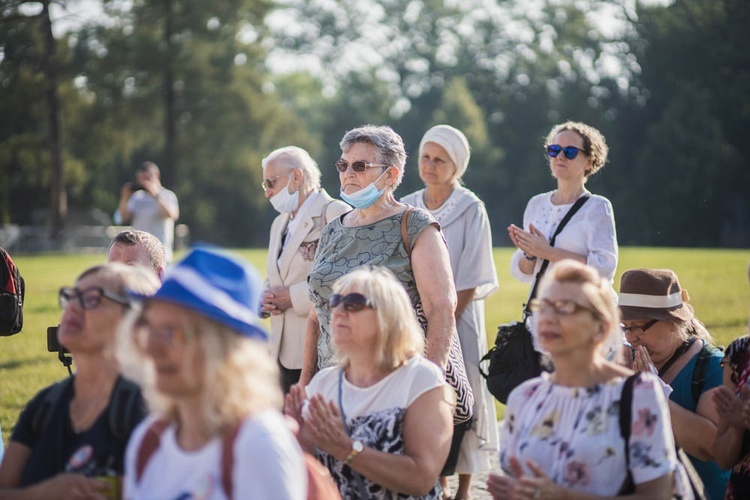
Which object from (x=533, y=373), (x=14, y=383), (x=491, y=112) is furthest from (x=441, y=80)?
(x=533, y=373)

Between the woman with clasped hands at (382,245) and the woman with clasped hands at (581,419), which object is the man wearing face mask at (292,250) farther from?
the woman with clasped hands at (581,419)

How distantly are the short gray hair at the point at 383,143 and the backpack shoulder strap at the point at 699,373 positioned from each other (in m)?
1.70

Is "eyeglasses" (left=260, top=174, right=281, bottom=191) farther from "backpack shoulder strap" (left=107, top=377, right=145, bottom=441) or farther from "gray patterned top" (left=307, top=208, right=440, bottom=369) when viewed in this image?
"backpack shoulder strap" (left=107, top=377, right=145, bottom=441)

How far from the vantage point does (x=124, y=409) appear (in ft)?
11.3

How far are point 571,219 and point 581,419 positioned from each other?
2705mm

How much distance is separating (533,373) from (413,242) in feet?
3.61

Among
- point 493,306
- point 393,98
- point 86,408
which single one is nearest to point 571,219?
point 86,408

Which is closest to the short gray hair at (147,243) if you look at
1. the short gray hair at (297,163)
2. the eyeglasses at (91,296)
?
the short gray hair at (297,163)

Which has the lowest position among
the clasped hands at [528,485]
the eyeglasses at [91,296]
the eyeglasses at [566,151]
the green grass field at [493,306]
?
A: the green grass field at [493,306]

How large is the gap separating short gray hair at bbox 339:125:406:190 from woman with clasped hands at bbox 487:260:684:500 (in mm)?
1784

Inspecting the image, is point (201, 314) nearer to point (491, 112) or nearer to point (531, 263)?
point (531, 263)

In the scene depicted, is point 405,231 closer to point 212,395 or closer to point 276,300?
point 276,300

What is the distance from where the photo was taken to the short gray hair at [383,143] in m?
5.15

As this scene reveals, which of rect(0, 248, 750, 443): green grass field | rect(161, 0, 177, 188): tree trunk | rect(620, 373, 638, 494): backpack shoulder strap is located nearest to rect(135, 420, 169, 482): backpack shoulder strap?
rect(620, 373, 638, 494): backpack shoulder strap
